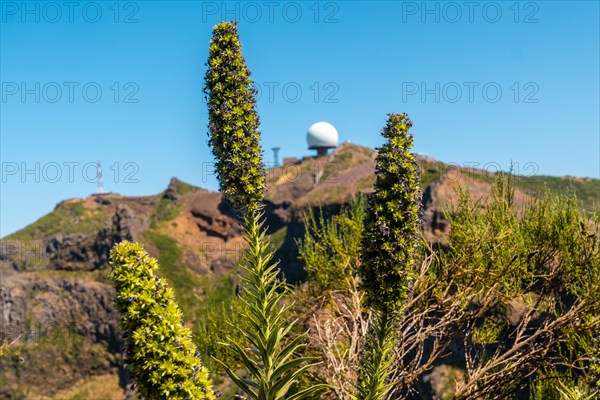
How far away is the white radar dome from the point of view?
5955 inches

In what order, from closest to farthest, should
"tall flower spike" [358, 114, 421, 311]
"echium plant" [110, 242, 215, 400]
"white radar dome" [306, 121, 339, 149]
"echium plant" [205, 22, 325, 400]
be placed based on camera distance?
"echium plant" [110, 242, 215, 400] → "echium plant" [205, 22, 325, 400] → "tall flower spike" [358, 114, 421, 311] → "white radar dome" [306, 121, 339, 149]

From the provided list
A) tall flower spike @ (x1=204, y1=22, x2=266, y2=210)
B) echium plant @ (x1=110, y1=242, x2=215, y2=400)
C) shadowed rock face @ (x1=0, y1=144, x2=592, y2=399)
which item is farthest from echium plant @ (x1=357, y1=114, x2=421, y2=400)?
shadowed rock face @ (x1=0, y1=144, x2=592, y2=399)

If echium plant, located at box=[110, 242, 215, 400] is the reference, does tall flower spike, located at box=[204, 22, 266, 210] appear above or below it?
above

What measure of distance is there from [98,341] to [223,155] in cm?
14412

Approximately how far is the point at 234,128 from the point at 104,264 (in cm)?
14881

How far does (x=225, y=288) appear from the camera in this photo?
14888 centimetres

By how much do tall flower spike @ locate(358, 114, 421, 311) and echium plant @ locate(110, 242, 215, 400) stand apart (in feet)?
9.96

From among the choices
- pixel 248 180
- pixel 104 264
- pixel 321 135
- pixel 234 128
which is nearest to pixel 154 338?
pixel 248 180

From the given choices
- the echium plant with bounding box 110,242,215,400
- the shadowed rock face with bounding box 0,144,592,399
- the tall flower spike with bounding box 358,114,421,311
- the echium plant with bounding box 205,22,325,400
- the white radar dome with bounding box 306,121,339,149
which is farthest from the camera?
the white radar dome with bounding box 306,121,339,149

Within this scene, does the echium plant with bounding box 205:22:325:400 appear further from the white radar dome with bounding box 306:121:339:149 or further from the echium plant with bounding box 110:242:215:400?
the white radar dome with bounding box 306:121:339:149

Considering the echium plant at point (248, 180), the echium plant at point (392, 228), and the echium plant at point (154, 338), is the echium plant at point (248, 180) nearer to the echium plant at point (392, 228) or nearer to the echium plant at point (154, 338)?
the echium plant at point (154, 338)

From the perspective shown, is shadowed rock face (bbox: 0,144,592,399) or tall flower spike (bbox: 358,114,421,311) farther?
shadowed rock face (bbox: 0,144,592,399)

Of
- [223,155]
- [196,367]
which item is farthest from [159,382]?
[223,155]

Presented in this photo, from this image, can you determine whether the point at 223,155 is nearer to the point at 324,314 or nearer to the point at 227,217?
the point at 324,314
